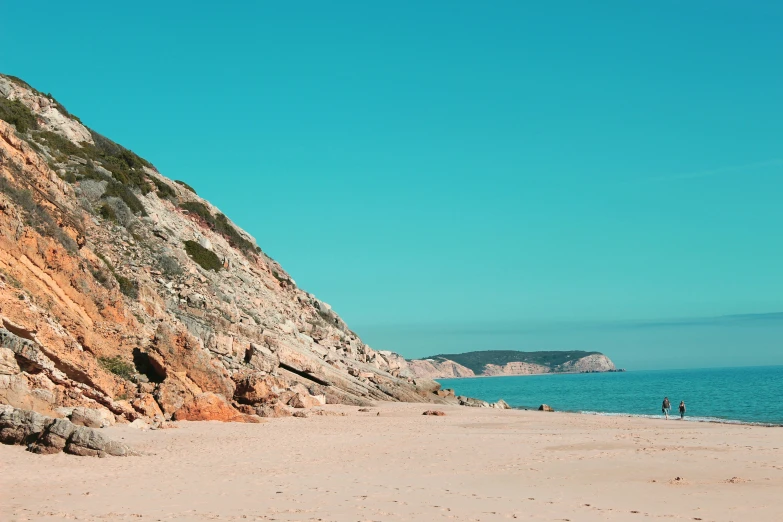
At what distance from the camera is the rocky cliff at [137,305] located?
72.6 ft

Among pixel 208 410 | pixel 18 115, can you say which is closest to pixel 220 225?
pixel 18 115

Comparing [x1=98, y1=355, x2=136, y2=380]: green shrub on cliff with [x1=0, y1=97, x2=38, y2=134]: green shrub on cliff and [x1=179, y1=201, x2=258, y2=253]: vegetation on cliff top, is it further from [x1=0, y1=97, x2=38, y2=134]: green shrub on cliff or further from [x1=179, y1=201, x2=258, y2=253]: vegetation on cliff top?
[x1=179, y1=201, x2=258, y2=253]: vegetation on cliff top

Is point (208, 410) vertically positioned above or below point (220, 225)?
below

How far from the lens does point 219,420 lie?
2503 cm

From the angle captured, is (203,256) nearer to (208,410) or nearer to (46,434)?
(208,410)

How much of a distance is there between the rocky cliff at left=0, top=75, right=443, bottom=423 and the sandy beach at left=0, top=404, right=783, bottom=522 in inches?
110

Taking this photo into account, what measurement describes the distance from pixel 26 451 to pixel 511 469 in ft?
36.4

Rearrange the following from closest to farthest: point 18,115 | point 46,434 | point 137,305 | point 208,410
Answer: point 46,434 → point 208,410 → point 137,305 → point 18,115

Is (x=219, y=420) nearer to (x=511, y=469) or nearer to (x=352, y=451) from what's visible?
(x=352, y=451)

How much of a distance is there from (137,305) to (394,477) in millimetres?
18749

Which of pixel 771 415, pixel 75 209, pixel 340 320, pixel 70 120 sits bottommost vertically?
pixel 771 415

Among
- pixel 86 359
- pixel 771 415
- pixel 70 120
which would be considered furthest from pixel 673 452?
pixel 70 120

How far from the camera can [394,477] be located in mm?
15797

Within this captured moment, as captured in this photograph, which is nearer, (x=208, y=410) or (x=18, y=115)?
(x=208, y=410)
